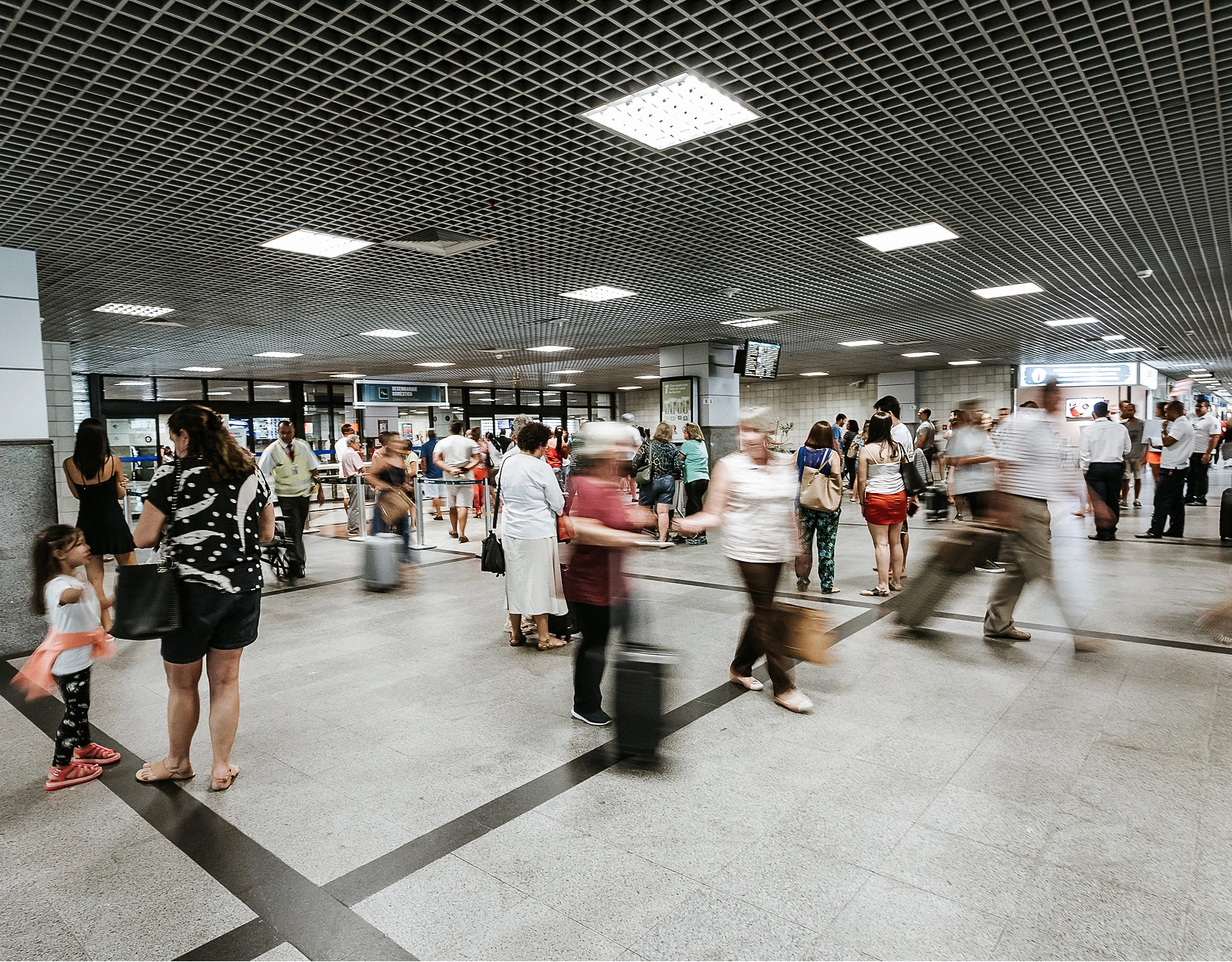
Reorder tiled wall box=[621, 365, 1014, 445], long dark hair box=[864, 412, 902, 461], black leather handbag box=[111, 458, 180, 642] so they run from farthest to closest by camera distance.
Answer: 1. tiled wall box=[621, 365, 1014, 445]
2. long dark hair box=[864, 412, 902, 461]
3. black leather handbag box=[111, 458, 180, 642]

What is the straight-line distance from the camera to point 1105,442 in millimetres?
8672

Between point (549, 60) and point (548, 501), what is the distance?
7.61 ft

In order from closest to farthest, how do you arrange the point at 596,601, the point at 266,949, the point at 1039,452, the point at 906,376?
the point at 266,949
the point at 596,601
the point at 1039,452
the point at 906,376

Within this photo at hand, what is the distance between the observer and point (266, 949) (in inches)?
77.4

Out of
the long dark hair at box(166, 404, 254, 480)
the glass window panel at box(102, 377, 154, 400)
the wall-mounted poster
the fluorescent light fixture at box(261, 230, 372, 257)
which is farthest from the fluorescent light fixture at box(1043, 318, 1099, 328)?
the glass window panel at box(102, 377, 154, 400)

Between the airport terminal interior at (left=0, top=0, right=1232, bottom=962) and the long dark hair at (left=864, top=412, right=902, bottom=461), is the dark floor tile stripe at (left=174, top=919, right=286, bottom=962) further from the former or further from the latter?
the long dark hair at (left=864, top=412, right=902, bottom=461)

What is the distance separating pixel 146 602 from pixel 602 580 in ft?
5.68

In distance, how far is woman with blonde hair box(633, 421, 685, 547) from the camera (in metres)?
8.30

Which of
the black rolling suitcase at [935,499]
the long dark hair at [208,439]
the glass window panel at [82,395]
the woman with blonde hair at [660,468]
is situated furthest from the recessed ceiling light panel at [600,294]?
the glass window panel at [82,395]

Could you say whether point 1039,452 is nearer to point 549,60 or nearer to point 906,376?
point 549,60

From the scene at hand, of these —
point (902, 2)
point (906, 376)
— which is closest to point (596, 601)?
point (902, 2)

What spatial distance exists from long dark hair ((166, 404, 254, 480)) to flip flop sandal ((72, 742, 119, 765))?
1469mm

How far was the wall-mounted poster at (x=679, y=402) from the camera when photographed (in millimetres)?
12422

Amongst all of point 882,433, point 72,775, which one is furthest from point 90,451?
point 882,433
